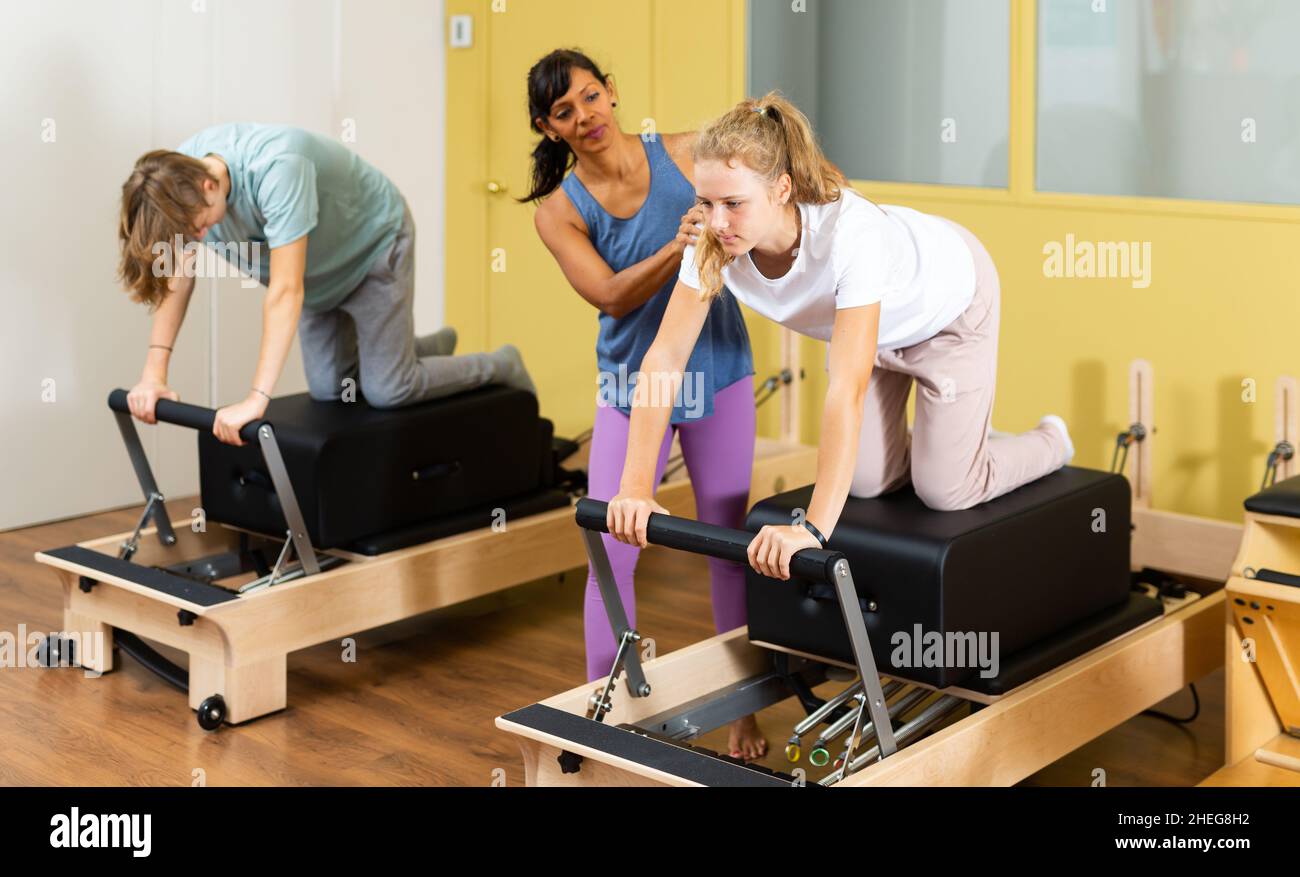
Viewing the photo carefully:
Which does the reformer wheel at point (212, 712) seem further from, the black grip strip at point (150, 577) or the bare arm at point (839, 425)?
the bare arm at point (839, 425)

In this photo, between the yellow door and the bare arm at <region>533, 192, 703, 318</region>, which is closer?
the bare arm at <region>533, 192, 703, 318</region>

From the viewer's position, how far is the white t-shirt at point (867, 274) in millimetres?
2061

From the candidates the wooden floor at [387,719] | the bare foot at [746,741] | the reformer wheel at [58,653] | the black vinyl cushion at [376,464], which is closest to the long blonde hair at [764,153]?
the bare foot at [746,741]

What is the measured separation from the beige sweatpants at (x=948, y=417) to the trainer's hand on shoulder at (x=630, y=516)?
1.74ft

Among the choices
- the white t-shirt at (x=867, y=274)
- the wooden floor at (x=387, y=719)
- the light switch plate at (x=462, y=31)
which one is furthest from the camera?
the light switch plate at (x=462, y=31)

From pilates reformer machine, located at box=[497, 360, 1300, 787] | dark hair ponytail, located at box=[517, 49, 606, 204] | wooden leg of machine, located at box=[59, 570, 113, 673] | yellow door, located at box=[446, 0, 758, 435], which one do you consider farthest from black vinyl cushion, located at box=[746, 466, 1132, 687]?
yellow door, located at box=[446, 0, 758, 435]

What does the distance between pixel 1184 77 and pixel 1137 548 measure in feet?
3.59

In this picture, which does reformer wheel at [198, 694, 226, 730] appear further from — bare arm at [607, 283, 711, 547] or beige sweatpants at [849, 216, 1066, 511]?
beige sweatpants at [849, 216, 1066, 511]

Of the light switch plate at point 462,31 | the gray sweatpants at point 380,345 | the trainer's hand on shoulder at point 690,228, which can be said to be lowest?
the gray sweatpants at point 380,345

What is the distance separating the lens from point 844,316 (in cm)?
205

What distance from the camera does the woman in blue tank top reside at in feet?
8.23

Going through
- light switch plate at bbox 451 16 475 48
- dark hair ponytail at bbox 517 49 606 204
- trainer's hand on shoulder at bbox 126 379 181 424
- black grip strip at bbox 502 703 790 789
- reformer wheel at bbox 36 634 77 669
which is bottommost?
reformer wheel at bbox 36 634 77 669

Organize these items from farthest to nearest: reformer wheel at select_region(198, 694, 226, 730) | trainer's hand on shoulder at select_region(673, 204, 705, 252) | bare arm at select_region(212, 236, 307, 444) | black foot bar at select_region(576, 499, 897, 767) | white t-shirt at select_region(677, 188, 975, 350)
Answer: bare arm at select_region(212, 236, 307, 444)
reformer wheel at select_region(198, 694, 226, 730)
trainer's hand on shoulder at select_region(673, 204, 705, 252)
white t-shirt at select_region(677, 188, 975, 350)
black foot bar at select_region(576, 499, 897, 767)

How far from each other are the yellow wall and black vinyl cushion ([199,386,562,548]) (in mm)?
1268
